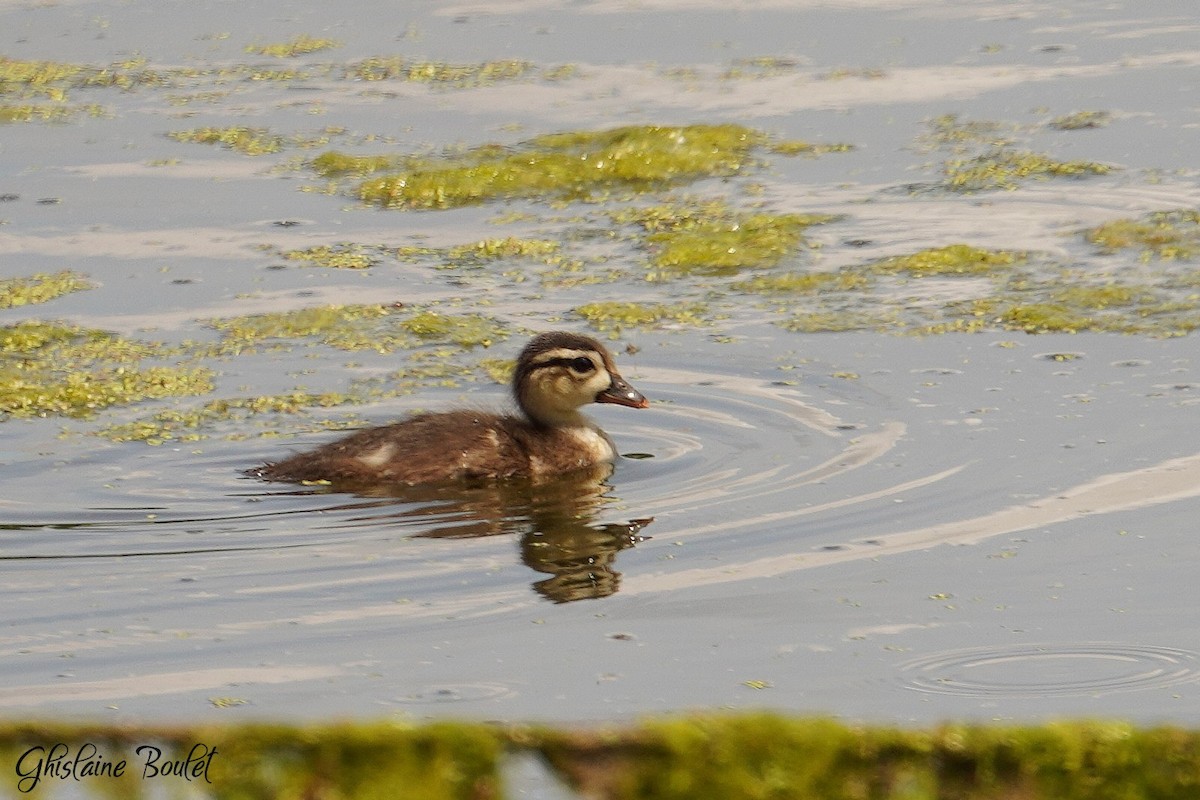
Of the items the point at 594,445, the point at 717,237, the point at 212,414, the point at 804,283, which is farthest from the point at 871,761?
the point at 717,237

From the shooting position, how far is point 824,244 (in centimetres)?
1234

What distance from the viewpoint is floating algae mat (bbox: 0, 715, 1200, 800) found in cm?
254

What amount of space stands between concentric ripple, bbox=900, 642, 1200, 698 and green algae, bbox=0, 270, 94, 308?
23.9ft

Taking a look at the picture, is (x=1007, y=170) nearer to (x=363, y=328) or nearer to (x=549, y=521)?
(x=363, y=328)

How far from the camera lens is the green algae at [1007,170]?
1356cm

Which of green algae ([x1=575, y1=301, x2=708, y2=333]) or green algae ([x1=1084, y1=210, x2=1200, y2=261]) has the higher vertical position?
green algae ([x1=1084, y1=210, x2=1200, y2=261])

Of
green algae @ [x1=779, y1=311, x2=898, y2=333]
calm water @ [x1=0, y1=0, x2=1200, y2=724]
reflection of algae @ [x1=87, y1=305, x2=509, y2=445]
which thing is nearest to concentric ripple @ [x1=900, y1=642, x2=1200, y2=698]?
calm water @ [x1=0, y1=0, x2=1200, y2=724]

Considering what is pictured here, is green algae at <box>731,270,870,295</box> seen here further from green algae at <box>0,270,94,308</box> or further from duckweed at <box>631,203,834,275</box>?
green algae at <box>0,270,94,308</box>

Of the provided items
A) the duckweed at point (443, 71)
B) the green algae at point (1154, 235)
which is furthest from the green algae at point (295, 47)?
the green algae at point (1154, 235)

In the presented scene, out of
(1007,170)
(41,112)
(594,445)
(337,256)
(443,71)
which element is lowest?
(594,445)

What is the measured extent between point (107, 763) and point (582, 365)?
22.4 ft

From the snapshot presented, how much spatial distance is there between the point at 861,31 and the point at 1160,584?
493 inches

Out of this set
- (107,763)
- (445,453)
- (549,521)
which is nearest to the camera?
(107,763)

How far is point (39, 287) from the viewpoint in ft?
39.2
